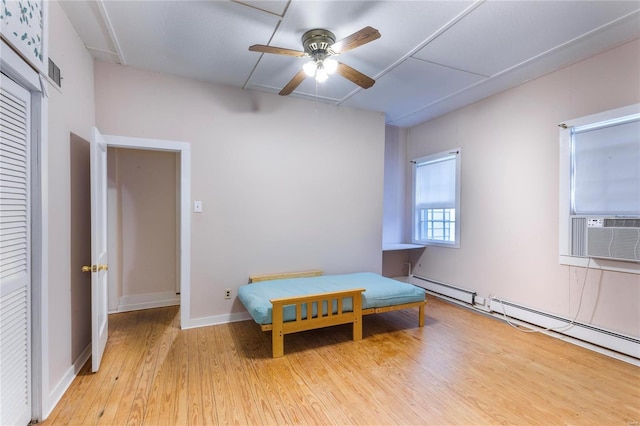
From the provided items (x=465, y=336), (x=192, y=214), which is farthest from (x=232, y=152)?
(x=465, y=336)

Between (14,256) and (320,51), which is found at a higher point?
(320,51)

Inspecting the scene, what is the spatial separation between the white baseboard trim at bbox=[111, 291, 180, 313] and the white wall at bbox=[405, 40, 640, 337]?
3692 mm

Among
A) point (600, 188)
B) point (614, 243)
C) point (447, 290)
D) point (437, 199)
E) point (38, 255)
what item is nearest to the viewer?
point (38, 255)

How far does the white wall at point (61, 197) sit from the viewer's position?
1854mm

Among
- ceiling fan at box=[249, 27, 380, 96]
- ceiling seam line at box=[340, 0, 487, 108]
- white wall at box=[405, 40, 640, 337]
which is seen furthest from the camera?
white wall at box=[405, 40, 640, 337]

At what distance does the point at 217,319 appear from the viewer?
3.22 metres

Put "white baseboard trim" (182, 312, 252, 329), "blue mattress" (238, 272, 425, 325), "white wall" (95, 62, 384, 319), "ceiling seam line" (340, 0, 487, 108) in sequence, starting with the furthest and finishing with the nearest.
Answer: "white baseboard trim" (182, 312, 252, 329), "white wall" (95, 62, 384, 319), "blue mattress" (238, 272, 425, 325), "ceiling seam line" (340, 0, 487, 108)

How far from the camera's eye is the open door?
2.17 m

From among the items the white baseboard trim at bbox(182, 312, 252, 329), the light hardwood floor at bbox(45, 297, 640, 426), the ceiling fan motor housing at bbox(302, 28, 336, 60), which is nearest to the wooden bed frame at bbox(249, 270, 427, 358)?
the light hardwood floor at bbox(45, 297, 640, 426)

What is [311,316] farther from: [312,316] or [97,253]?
[97,253]

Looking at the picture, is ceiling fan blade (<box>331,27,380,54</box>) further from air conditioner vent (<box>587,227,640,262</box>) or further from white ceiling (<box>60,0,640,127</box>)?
air conditioner vent (<box>587,227,640,262</box>)

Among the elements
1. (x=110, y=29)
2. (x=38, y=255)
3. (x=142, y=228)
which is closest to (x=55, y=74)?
(x=110, y=29)

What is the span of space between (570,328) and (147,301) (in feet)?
15.1

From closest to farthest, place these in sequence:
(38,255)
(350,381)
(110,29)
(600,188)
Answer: (38,255) < (350,381) < (110,29) < (600,188)
